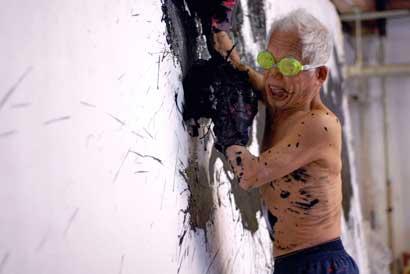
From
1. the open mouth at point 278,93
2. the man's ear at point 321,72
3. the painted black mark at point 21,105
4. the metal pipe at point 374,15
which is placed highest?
the metal pipe at point 374,15

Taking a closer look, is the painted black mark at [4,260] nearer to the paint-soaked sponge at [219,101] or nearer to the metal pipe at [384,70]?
the paint-soaked sponge at [219,101]

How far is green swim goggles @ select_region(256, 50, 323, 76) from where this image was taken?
4.59 feet

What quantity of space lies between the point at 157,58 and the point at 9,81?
Result: 0.47 m

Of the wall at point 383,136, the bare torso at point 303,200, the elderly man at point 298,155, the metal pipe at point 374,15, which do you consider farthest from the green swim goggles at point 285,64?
the wall at point 383,136

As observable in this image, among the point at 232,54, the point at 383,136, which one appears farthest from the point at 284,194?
the point at 383,136

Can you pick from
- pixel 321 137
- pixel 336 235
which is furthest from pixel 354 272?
pixel 321 137

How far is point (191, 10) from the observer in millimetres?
1436

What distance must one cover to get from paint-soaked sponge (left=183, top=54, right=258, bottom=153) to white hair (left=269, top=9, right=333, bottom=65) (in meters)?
0.17

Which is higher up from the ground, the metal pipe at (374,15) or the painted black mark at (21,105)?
the metal pipe at (374,15)

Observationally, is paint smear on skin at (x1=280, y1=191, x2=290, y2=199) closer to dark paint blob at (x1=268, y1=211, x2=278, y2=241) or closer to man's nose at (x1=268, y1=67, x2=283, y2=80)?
dark paint blob at (x1=268, y1=211, x2=278, y2=241)

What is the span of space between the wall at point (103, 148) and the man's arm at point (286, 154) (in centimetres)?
12

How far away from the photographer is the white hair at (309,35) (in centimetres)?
141

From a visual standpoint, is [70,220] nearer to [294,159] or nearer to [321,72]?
[294,159]

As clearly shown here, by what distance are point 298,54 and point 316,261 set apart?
1.60 ft
